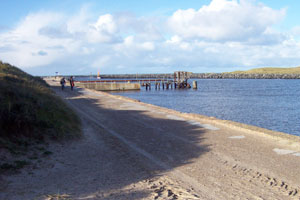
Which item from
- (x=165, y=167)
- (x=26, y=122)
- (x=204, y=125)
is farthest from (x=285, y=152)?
(x=26, y=122)

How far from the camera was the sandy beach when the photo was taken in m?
5.32

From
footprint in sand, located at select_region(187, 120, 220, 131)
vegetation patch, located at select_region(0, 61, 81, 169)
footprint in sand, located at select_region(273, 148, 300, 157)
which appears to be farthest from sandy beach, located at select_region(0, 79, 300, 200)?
footprint in sand, located at select_region(187, 120, 220, 131)

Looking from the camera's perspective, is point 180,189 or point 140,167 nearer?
point 180,189

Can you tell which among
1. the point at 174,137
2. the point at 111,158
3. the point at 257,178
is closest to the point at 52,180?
the point at 111,158

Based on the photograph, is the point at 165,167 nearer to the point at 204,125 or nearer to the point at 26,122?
the point at 26,122

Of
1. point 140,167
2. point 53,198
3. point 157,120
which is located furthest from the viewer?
point 157,120

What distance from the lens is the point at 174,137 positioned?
404 inches

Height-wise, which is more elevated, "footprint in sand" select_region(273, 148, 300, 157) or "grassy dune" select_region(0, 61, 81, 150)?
"grassy dune" select_region(0, 61, 81, 150)

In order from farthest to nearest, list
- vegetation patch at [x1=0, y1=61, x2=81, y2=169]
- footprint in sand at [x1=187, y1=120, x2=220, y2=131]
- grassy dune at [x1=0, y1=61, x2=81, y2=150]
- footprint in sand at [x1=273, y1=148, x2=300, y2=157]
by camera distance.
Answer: footprint in sand at [x1=187, y1=120, x2=220, y2=131], footprint in sand at [x1=273, y1=148, x2=300, y2=157], grassy dune at [x1=0, y1=61, x2=81, y2=150], vegetation patch at [x1=0, y1=61, x2=81, y2=169]

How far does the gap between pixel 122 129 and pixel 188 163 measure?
474 centimetres

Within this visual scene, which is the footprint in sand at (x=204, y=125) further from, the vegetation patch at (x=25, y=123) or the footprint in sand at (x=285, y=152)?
the vegetation patch at (x=25, y=123)

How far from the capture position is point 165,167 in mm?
6895

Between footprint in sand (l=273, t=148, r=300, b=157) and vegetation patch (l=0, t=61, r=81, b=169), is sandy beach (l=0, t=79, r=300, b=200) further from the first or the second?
vegetation patch (l=0, t=61, r=81, b=169)

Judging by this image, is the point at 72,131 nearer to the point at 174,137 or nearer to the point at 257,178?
the point at 174,137
